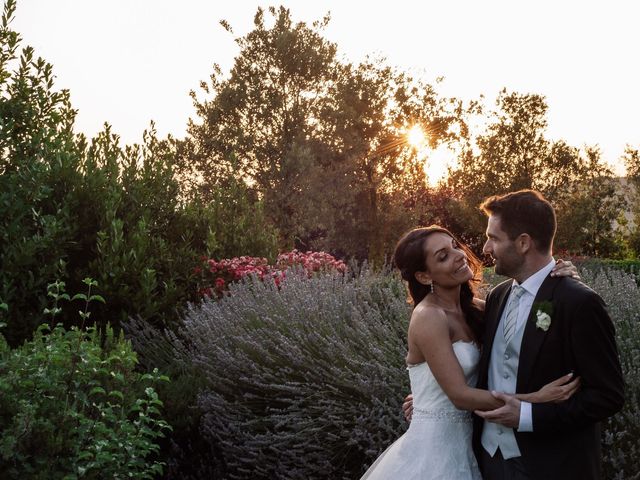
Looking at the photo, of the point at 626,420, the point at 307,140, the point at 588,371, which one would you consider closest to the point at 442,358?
the point at 588,371

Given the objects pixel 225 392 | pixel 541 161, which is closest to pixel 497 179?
pixel 541 161

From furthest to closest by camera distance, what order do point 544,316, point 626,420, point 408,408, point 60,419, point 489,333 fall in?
point 626,420 → point 60,419 → point 408,408 → point 489,333 → point 544,316

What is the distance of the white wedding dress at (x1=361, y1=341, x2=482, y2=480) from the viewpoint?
13.7 feet

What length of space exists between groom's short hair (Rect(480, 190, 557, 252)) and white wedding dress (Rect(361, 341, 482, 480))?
0.74m

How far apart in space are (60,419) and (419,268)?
2479 mm

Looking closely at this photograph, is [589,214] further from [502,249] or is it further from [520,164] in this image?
[502,249]

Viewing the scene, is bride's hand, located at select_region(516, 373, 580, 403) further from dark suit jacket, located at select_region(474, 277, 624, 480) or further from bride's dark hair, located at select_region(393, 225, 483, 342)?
bride's dark hair, located at select_region(393, 225, 483, 342)

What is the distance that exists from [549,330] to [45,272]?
282 inches

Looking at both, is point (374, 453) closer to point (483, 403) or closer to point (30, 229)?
point (483, 403)

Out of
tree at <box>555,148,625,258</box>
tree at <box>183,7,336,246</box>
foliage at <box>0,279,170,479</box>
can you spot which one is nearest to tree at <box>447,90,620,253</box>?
tree at <box>555,148,625,258</box>

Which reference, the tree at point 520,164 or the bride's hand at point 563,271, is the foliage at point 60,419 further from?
the tree at point 520,164

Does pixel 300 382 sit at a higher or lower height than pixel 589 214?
higher

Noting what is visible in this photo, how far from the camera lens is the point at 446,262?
4199 mm

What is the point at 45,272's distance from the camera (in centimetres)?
945
